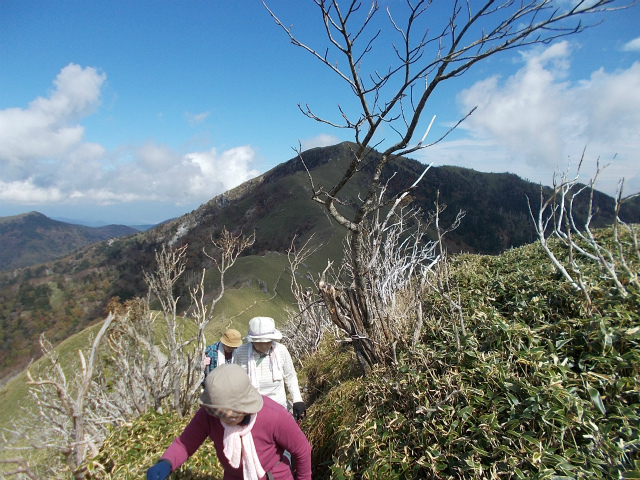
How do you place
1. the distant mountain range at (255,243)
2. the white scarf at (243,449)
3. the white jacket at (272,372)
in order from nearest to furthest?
the white scarf at (243,449)
the white jacket at (272,372)
the distant mountain range at (255,243)

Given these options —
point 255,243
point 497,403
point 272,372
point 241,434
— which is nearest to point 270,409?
point 241,434

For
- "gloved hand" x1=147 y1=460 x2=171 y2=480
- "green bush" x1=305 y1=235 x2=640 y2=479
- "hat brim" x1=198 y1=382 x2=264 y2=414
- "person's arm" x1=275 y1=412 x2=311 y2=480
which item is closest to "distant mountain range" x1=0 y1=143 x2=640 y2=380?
"green bush" x1=305 y1=235 x2=640 y2=479

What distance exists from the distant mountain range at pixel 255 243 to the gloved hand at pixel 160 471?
1571 cm

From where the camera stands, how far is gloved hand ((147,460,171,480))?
1.95 m

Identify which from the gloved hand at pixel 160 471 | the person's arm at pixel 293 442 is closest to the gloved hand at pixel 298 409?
the person's arm at pixel 293 442

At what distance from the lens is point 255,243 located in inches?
2347

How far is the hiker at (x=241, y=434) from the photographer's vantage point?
1.90 metres

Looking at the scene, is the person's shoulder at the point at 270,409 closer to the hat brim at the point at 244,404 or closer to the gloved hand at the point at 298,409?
the hat brim at the point at 244,404

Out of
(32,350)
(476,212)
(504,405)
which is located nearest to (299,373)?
(504,405)

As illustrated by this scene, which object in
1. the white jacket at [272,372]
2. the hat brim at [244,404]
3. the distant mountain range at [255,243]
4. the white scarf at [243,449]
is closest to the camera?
the hat brim at [244,404]

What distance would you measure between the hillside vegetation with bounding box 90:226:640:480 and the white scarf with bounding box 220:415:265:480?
0.79m

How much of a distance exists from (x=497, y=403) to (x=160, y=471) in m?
2.05

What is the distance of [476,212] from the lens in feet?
303

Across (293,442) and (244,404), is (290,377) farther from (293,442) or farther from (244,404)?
(244,404)
